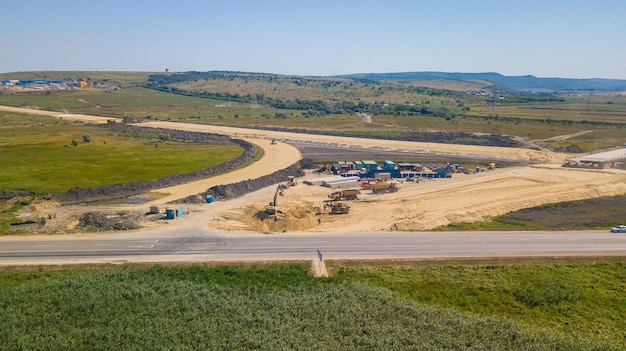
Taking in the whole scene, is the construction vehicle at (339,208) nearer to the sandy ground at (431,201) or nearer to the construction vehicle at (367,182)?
the sandy ground at (431,201)

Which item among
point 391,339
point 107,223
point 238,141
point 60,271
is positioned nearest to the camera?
point 391,339

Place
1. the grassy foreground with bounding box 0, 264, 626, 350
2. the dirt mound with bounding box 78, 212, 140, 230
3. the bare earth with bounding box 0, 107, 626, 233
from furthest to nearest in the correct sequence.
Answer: the bare earth with bounding box 0, 107, 626, 233 → the dirt mound with bounding box 78, 212, 140, 230 → the grassy foreground with bounding box 0, 264, 626, 350

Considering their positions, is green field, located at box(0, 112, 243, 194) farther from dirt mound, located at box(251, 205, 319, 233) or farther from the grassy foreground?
the grassy foreground

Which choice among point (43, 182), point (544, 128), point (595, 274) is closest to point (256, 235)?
point (595, 274)

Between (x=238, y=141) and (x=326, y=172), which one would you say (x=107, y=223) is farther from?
(x=238, y=141)

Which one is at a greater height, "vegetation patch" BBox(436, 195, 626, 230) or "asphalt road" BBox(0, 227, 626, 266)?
"vegetation patch" BBox(436, 195, 626, 230)

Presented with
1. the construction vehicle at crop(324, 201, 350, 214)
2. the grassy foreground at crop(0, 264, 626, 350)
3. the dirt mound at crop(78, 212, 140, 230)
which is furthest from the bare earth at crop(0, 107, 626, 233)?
the grassy foreground at crop(0, 264, 626, 350)
